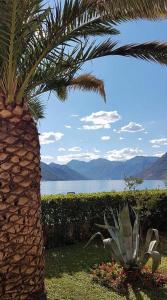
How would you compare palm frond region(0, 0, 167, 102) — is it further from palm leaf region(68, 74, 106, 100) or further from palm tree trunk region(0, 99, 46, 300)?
palm leaf region(68, 74, 106, 100)

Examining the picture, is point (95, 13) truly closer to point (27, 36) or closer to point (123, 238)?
point (27, 36)

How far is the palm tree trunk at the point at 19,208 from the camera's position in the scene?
5441mm

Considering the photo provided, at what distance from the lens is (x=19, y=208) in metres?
5.50

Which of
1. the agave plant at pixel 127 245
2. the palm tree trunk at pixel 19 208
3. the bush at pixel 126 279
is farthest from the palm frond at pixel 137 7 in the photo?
the bush at pixel 126 279

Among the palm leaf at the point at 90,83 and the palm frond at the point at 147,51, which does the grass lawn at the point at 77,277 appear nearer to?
the palm frond at the point at 147,51

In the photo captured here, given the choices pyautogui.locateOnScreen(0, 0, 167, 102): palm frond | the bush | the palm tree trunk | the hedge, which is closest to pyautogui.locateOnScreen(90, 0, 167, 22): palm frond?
pyautogui.locateOnScreen(0, 0, 167, 102): palm frond

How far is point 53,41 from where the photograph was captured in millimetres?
6125

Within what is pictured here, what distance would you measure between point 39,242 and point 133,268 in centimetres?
193

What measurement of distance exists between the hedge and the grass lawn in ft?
1.68

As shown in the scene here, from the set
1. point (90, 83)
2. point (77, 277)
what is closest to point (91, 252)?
point (77, 277)

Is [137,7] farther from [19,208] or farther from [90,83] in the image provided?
[90,83]

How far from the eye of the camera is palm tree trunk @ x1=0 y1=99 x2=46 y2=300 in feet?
17.9

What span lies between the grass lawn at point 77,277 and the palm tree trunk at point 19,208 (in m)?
0.84

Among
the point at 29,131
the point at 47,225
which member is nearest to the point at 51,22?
the point at 29,131
